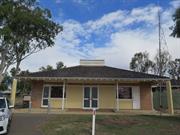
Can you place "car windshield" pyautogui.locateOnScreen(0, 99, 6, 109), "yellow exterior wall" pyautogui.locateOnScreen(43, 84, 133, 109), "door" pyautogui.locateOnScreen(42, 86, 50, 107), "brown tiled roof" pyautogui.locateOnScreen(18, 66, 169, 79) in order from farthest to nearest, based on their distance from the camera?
"yellow exterior wall" pyautogui.locateOnScreen(43, 84, 133, 109) < "door" pyautogui.locateOnScreen(42, 86, 50, 107) < "brown tiled roof" pyautogui.locateOnScreen(18, 66, 169, 79) < "car windshield" pyautogui.locateOnScreen(0, 99, 6, 109)

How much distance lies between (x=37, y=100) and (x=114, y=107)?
7.78 meters

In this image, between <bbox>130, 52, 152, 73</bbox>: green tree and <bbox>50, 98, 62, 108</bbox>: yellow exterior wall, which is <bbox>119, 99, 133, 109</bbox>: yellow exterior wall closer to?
<bbox>50, 98, 62, 108</bbox>: yellow exterior wall

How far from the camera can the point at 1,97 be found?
14.3 meters

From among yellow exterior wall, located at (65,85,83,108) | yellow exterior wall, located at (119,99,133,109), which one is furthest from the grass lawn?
yellow exterior wall, located at (65,85,83,108)

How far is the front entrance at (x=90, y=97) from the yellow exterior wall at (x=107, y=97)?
51 centimetres

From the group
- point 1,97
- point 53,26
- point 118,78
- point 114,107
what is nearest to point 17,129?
point 1,97

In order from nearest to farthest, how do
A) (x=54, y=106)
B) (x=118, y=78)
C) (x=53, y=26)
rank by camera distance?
(x=118, y=78)
(x=54, y=106)
(x=53, y=26)

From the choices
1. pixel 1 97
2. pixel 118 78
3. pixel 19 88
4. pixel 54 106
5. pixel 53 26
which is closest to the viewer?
pixel 1 97

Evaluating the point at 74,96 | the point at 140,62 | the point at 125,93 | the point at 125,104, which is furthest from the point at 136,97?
the point at 140,62

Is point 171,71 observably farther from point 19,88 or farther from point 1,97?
point 1,97

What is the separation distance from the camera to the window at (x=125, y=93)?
2900 centimetres

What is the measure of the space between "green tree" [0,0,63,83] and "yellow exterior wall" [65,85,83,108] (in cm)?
657

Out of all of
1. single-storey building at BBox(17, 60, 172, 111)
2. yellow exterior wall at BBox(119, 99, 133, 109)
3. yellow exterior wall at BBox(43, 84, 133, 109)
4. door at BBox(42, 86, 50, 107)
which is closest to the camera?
single-storey building at BBox(17, 60, 172, 111)

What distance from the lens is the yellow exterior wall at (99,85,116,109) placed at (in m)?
29.1
